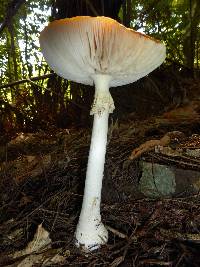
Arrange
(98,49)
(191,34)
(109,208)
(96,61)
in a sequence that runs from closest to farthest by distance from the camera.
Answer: (98,49) < (96,61) < (109,208) < (191,34)

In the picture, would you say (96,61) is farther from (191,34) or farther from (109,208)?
(191,34)

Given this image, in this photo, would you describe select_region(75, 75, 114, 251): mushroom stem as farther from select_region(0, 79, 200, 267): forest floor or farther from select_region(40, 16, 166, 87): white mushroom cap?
select_region(40, 16, 166, 87): white mushroom cap

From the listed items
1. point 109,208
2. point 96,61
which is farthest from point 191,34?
point 109,208

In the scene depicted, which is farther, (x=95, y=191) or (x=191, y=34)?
(x=191, y=34)

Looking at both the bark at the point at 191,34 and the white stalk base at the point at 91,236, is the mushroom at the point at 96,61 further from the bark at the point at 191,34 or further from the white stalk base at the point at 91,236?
the bark at the point at 191,34

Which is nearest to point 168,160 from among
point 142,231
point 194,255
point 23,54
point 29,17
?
point 142,231

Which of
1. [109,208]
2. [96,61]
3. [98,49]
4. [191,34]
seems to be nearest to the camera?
[98,49]

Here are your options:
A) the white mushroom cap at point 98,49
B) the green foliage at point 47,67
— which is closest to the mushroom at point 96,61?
the white mushroom cap at point 98,49
